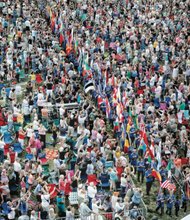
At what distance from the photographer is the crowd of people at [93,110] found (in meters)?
24.0

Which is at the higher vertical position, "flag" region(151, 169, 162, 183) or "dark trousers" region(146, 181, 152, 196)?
"flag" region(151, 169, 162, 183)

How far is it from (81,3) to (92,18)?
120 inches

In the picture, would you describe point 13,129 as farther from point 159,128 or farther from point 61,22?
point 61,22

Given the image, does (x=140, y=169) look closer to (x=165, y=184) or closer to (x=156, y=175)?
(x=156, y=175)

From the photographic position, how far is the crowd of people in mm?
24047

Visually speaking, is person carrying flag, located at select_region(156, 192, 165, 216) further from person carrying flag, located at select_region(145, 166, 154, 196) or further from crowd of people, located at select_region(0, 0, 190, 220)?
person carrying flag, located at select_region(145, 166, 154, 196)

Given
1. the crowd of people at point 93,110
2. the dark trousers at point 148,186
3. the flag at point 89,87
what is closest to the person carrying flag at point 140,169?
the crowd of people at point 93,110

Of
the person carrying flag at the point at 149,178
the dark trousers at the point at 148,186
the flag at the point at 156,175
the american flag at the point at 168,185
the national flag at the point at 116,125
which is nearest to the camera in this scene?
the american flag at the point at 168,185

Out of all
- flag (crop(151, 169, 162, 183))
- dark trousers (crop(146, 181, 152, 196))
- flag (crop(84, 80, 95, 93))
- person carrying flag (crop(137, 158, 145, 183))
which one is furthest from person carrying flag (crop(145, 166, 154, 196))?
flag (crop(84, 80, 95, 93))

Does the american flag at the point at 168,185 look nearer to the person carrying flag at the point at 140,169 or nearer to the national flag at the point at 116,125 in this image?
the person carrying flag at the point at 140,169

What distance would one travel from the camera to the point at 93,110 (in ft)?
96.6

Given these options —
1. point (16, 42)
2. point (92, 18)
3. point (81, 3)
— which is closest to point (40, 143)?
point (16, 42)

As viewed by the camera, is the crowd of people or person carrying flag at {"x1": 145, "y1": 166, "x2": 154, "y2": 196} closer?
the crowd of people

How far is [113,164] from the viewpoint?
2575 cm
